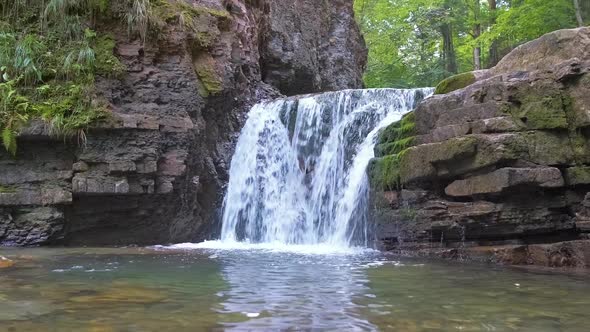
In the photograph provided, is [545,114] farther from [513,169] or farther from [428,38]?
[428,38]

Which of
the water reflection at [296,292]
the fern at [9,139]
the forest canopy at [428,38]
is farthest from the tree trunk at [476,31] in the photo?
the fern at [9,139]

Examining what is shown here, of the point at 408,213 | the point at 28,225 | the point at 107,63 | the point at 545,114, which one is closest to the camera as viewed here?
the point at 545,114

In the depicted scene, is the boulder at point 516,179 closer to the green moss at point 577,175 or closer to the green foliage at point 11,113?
the green moss at point 577,175

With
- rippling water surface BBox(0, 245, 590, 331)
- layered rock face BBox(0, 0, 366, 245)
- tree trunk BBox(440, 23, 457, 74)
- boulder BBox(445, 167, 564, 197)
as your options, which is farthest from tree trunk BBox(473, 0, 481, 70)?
rippling water surface BBox(0, 245, 590, 331)

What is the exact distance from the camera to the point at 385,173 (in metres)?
8.94

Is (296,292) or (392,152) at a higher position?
(392,152)

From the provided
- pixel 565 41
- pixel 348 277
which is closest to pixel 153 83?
pixel 348 277

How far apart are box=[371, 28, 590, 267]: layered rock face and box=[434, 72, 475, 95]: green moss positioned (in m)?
1.10

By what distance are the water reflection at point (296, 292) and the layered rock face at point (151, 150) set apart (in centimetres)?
331

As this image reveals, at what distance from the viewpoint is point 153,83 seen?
1032 centimetres

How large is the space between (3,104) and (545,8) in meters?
14.3

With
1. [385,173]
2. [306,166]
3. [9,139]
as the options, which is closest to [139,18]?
[9,139]

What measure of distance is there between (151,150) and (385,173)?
4.18 m

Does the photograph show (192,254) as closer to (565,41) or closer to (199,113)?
(199,113)
